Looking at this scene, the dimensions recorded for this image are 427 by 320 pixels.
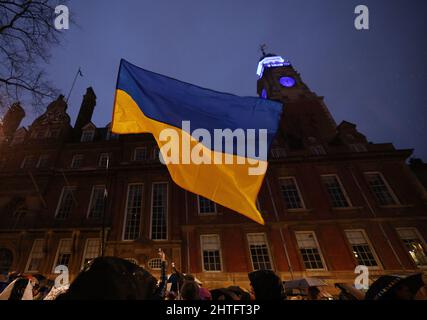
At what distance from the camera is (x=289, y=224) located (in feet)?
54.4

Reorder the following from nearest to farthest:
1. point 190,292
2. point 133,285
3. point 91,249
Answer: point 133,285 → point 190,292 → point 91,249

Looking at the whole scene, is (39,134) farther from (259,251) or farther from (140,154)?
(259,251)

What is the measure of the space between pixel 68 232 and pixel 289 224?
16470mm

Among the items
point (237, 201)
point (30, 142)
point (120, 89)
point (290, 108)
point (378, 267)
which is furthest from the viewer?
point (290, 108)

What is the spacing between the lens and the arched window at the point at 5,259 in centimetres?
1557

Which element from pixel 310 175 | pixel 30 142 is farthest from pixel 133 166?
pixel 310 175

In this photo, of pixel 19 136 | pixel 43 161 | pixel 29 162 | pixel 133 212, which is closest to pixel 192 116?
pixel 133 212

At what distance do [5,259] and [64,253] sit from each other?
4154 millimetres

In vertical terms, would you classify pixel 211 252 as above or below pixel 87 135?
below

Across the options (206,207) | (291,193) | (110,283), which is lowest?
(110,283)

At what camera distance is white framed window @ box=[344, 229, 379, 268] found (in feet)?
50.0

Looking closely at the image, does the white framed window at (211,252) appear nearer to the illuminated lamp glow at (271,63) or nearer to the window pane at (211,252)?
the window pane at (211,252)

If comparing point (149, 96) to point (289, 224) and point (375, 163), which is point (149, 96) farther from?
point (375, 163)

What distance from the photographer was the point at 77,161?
71.5 ft
